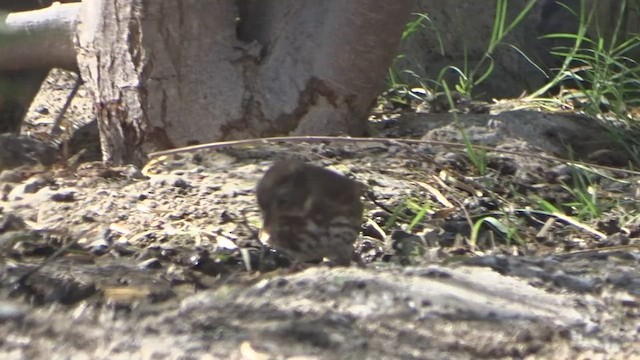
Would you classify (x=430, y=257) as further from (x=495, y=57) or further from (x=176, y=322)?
(x=495, y=57)

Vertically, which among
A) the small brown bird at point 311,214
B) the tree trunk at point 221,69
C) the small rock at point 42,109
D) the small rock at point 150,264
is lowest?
the small rock at point 42,109

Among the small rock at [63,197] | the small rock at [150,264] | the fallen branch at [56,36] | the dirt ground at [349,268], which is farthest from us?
the fallen branch at [56,36]

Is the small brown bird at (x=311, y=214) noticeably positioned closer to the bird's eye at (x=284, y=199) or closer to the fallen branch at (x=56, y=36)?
the bird's eye at (x=284, y=199)

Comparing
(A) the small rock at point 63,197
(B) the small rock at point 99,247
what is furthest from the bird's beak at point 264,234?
(A) the small rock at point 63,197

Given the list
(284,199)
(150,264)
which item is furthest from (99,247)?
(284,199)

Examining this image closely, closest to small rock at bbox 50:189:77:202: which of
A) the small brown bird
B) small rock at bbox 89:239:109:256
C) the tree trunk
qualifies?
small rock at bbox 89:239:109:256

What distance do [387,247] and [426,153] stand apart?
1006 mm

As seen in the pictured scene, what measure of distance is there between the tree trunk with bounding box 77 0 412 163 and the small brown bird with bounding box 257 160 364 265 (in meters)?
1.26

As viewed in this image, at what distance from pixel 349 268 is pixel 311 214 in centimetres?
38

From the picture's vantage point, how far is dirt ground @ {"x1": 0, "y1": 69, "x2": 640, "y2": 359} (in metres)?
3.38

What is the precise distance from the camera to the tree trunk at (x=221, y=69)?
5520 mm

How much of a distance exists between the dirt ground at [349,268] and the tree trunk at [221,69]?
0.18m

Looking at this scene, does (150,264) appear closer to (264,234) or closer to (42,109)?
(264,234)

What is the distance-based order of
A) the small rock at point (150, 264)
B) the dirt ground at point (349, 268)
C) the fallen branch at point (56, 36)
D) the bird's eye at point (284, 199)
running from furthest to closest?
the fallen branch at point (56, 36)
the bird's eye at point (284, 199)
the small rock at point (150, 264)
the dirt ground at point (349, 268)
